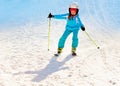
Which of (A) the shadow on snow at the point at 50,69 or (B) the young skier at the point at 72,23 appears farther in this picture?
(B) the young skier at the point at 72,23

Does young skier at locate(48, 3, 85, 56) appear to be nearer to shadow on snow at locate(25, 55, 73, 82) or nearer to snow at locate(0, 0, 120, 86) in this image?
snow at locate(0, 0, 120, 86)

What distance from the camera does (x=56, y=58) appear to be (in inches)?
370

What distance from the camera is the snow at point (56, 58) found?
7941mm

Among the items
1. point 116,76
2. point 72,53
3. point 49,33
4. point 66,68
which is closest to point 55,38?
point 49,33

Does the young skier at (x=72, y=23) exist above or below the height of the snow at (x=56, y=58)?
above

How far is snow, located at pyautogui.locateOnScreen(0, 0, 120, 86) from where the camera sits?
794 centimetres

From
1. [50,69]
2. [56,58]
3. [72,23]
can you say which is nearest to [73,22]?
[72,23]

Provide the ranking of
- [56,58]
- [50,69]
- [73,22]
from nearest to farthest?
[50,69] → [56,58] → [73,22]

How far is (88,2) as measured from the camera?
51.8 feet

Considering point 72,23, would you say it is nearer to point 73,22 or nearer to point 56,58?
point 73,22

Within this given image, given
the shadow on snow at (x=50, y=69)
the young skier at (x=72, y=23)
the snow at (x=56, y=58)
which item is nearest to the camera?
the snow at (x=56, y=58)

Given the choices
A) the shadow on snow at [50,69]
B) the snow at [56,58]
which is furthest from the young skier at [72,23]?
the shadow on snow at [50,69]

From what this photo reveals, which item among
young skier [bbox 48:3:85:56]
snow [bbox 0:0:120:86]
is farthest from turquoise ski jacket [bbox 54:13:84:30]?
snow [bbox 0:0:120:86]

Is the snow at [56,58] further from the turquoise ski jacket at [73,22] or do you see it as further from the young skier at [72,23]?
the turquoise ski jacket at [73,22]
